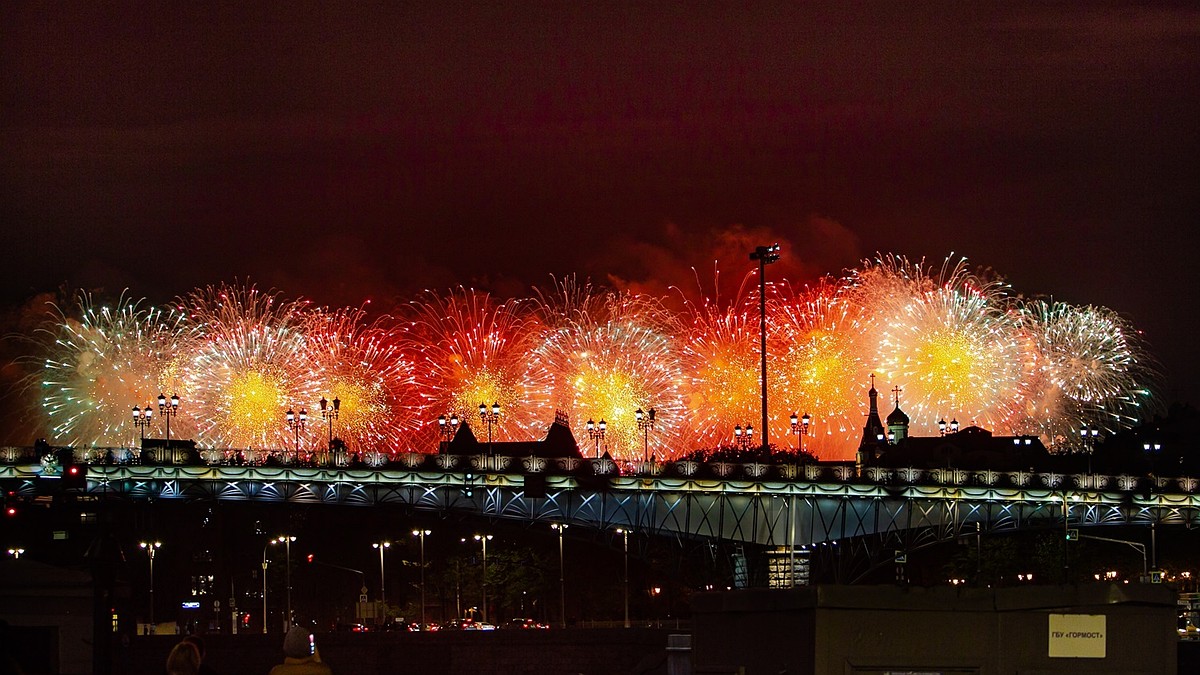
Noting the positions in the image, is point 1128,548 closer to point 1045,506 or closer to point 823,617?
point 1045,506

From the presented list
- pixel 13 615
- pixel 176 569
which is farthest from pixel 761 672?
pixel 176 569

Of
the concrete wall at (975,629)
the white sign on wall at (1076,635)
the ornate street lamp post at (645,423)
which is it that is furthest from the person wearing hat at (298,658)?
the ornate street lamp post at (645,423)

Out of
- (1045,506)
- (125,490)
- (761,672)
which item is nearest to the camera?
(761,672)

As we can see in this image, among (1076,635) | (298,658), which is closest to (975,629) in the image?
(1076,635)

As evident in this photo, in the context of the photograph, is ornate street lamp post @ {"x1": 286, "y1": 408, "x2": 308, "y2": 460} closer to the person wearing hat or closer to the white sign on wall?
the white sign on wall

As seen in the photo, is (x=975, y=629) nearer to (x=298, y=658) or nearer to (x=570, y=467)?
(x=298, y=658)

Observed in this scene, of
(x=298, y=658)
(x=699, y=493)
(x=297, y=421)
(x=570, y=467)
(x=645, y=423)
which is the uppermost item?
(x=297, y=421)

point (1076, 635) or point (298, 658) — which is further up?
point (298, 658)
